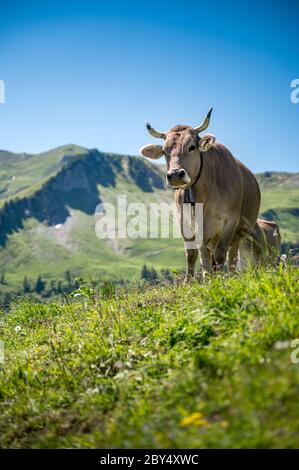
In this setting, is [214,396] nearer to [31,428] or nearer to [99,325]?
[31,428]

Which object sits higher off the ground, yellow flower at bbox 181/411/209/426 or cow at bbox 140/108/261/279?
cow at bbox 140/108/261/279

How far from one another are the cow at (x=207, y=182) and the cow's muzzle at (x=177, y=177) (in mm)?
116

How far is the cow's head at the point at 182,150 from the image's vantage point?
1157cm

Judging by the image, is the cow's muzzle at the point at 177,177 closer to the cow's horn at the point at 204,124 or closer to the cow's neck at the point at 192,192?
the cow's neck at the point at 192,192

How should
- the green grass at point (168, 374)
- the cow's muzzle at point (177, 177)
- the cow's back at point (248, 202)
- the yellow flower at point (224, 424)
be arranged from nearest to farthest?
1. the yellow flower at point (224, 424)
2. the green grass at point (168, 374)
3. the cow's muzzle at point (177, 177)
4. the cow's back at point (248, 202)

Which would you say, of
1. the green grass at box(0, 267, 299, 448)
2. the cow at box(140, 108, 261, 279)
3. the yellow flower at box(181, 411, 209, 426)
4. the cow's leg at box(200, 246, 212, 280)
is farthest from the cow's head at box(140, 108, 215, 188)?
the yellow flower at box(181, 411, 209, 426)

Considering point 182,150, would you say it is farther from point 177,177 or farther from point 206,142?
point 177,177

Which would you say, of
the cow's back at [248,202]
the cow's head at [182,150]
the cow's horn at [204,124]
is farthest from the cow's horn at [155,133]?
the cow's back at [248,202]

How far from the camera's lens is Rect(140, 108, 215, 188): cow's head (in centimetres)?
1157

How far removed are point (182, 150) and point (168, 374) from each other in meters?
7.14

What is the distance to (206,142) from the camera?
1278 cm

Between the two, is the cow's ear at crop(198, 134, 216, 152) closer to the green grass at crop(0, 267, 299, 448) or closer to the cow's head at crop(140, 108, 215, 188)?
the cow's head at crop(140, 108, 215, 188)

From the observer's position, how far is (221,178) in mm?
13312

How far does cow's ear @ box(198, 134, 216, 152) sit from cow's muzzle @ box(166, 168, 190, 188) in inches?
57.6
